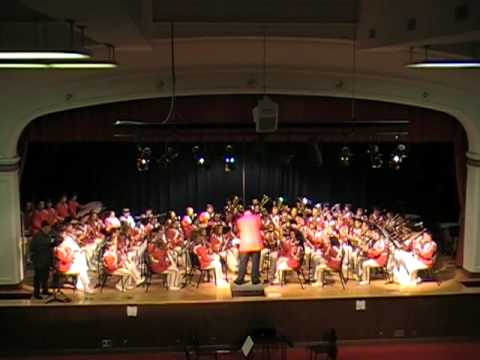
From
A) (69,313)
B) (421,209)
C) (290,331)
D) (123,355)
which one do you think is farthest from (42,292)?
(421,209)

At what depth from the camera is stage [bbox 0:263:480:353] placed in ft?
36.0

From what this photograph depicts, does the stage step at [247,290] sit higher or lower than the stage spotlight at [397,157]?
lower

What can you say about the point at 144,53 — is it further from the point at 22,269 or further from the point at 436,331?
the point at 436,331

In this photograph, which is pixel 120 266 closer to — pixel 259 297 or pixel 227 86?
pixel 259 297

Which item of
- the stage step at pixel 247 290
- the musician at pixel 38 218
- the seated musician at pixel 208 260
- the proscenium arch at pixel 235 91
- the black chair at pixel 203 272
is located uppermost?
the proscenium arch at pixel 235 91

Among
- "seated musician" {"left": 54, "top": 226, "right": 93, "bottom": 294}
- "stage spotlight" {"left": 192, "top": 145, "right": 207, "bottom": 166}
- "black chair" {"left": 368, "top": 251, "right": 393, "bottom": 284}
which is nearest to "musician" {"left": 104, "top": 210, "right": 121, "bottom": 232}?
"seated musician" {"left": 54, "top": 226, "right": 93, "bottom": 294}

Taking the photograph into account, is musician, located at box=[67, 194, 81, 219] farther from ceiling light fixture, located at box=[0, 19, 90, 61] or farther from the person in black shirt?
ceiling light fixture, located at box=[0, 19, 90, 61]

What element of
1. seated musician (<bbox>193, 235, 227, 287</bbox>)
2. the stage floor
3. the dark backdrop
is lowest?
the stage floor

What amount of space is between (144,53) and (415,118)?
Answer: 15.9 ft

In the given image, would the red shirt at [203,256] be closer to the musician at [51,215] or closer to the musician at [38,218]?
the musician at [51,215]

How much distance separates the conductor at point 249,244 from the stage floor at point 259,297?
0.31 meters

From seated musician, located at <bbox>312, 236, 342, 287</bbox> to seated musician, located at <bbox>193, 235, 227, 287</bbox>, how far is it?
4.95ft

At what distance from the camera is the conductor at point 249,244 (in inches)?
451

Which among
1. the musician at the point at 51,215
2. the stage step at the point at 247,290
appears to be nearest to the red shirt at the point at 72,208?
the musician at the point at 51,215
